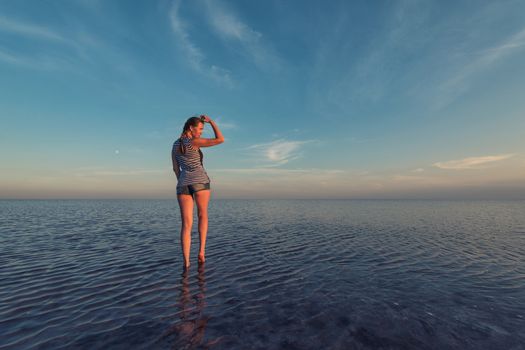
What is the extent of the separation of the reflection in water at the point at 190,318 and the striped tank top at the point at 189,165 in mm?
2717

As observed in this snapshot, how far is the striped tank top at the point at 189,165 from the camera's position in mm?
6887

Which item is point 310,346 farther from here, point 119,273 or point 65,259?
point 65,259

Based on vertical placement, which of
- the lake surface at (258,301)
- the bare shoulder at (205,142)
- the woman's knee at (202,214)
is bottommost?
the lake surface at (258,301)

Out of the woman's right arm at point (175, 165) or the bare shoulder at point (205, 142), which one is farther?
the woman's right arm at point (175, 165)

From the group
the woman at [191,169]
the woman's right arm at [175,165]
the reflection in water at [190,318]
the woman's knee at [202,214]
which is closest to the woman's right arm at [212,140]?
the woman at [191,169]

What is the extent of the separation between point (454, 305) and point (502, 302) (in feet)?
4.26

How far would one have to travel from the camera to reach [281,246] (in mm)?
12141

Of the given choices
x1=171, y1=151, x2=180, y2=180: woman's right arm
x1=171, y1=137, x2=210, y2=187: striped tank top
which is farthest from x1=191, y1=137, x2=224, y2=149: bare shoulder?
x1=171, y1=151, x2=180, y2=180: woman's right arm

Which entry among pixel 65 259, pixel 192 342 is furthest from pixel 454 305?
pixel 65 259

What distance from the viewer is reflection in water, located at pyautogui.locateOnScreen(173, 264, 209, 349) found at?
365cm

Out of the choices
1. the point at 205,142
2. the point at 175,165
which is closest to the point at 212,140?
the point at 205,142

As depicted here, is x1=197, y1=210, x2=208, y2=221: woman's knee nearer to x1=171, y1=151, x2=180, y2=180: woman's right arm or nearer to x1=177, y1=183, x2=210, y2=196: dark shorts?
x1=177, y1=183, x2=210, y2=196: dark shorts

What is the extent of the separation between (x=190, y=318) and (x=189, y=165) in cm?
392

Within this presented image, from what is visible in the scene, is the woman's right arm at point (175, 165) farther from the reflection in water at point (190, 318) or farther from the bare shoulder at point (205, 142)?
the reflection in water at point (190, 318)
